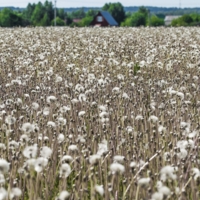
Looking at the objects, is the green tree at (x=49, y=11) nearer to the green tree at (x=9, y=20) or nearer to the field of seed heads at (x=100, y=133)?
the green tree at (x=9, y=20)

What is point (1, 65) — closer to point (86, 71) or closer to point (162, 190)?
point (86, 71)

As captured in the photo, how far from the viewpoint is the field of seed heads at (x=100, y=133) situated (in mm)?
3691

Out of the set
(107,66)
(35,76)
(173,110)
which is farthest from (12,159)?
(107,66)

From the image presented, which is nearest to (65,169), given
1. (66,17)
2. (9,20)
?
(9,20)

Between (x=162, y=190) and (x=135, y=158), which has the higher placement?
(x=162, y=190)

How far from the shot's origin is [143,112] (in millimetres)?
6133

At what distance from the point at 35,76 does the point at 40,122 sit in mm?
4158

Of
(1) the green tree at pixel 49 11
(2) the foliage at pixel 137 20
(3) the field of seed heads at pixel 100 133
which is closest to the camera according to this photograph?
(3) the field of seed heads at pixel 100 133

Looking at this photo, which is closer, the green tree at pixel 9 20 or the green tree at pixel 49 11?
the green tree at pixel 9 20

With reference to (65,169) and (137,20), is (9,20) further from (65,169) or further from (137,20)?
(65,169)

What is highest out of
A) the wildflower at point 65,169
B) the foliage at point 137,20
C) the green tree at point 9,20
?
the wildflower at point 65,169

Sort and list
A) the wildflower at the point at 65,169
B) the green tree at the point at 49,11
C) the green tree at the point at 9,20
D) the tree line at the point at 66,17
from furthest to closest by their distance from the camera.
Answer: the green tree at the point at 49,11
the tree line at the point at 66,17
the green tree at the point at 9,20
the wildflower at the point at 65,169

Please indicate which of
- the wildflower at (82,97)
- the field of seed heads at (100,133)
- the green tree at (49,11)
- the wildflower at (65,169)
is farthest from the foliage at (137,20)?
the wildflower at (65,169)

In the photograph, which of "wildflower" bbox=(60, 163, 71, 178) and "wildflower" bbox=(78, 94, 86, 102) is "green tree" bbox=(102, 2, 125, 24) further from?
"wildflower" bbox=(60, 163, 71, 178)
